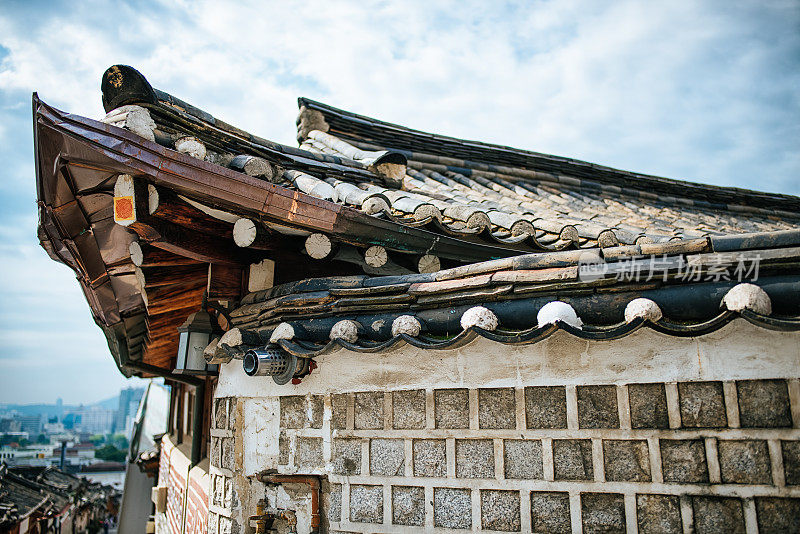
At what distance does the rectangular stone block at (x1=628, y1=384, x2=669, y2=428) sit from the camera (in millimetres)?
3488

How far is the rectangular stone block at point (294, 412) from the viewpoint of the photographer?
4699 millimetres

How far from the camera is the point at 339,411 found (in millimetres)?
4508

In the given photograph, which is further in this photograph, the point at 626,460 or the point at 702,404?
the point at 626,460

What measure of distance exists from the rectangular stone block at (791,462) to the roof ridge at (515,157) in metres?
7.13

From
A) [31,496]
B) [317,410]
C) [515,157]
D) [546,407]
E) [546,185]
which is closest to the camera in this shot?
[546,407]

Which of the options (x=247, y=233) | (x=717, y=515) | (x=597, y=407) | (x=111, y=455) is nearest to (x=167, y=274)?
(x=247, y=233)

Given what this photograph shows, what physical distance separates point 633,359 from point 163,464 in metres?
13.1

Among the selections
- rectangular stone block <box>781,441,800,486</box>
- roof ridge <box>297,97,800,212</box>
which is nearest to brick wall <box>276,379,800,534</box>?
rectangular stone block <box>781,441,800,486</box>

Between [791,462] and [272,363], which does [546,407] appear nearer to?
[791,462]

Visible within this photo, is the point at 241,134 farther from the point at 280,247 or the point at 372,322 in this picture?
the point at 372,322

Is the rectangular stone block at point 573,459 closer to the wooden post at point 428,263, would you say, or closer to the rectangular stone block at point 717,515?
the rectangular stone block at point 717,515

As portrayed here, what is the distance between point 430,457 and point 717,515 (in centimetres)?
180

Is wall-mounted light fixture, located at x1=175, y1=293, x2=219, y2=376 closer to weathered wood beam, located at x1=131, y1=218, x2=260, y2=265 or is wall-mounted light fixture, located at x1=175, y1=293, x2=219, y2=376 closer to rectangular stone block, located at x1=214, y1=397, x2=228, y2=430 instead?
rectangular stone block, located at x1=214, y1=397, x2=228, y2=430

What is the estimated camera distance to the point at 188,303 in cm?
731
